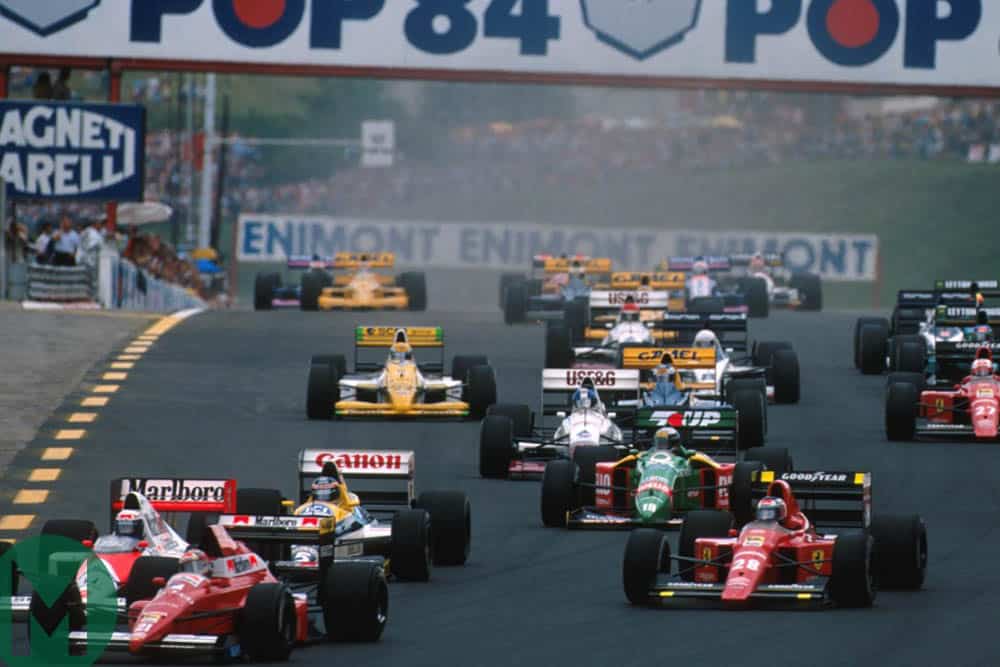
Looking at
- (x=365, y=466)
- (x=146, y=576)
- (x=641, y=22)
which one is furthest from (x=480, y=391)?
(x=641, y=22)

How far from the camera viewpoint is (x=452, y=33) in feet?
151

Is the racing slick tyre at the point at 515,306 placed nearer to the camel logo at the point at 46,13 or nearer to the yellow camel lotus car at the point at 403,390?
the camel logo at the point at 46,13

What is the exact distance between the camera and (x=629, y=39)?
46.1 m

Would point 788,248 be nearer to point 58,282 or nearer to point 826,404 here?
point 58,282

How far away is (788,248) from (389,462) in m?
50.7

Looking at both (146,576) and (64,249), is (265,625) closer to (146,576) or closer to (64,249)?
(146,576)

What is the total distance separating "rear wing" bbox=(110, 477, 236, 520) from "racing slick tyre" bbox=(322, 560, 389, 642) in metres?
2.55

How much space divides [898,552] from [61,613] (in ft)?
21.8

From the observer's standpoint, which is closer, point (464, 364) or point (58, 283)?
point (464, 364)

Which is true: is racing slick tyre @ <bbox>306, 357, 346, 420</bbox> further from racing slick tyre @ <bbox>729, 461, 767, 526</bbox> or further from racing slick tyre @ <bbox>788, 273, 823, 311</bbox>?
racing slick tyre @ <bbox>788, 273, 823, 311</bbox>

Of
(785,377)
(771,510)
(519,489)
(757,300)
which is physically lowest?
(519,489)

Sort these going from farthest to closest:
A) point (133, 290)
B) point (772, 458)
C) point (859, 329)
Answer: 1. point (133, 290)
2. point (859, 329)
3. point (772, 458)

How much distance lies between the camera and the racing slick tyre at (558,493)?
76.1 feet

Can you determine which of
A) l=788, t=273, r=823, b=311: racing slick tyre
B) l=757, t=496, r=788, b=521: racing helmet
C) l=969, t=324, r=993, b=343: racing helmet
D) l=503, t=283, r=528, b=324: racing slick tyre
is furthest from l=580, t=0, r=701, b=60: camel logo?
l=757, t=496, r=788, b=521: racing helmet
